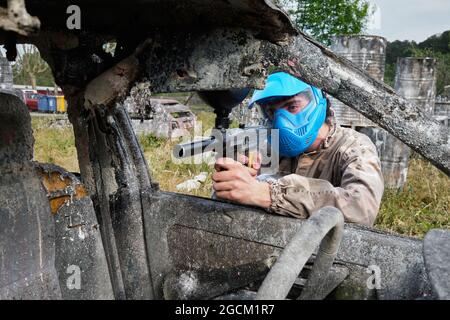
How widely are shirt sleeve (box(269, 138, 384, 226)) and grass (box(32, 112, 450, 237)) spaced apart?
10.5 feet

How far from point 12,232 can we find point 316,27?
1925 cm

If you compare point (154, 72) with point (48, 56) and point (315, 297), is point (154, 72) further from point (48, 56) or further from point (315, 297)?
point (315, 297)

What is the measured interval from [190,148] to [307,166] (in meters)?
1.18

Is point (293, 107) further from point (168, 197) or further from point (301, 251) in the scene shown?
point (301, 251)

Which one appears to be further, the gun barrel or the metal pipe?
the gun barrel

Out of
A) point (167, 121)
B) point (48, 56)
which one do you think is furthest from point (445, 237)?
point (167, 121)

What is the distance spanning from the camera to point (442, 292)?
4.29 feet

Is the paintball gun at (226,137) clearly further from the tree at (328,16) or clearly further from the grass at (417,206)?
the tree at (328,16)

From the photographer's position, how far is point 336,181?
3.04 meters

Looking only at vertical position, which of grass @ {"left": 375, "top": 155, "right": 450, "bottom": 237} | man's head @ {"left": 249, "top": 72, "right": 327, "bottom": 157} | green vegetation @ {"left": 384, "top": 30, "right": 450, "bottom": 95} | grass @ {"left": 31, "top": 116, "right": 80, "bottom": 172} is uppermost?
green vegetation @ {"left": 384, "top": 30, "right": 450, "bottom": 95}

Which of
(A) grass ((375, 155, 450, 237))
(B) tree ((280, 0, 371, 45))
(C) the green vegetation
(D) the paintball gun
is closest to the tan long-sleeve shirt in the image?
(D) the paintball gun

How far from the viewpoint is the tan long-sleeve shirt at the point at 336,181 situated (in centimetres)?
218

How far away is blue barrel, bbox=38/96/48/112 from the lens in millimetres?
23891

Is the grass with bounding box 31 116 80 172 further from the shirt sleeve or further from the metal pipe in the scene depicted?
the metal pipe
